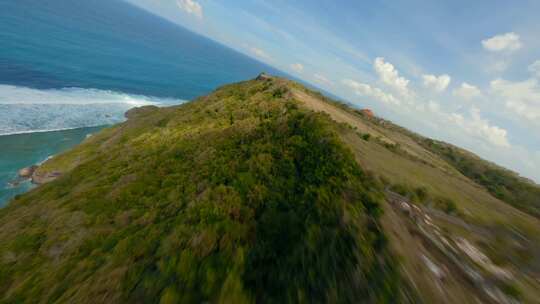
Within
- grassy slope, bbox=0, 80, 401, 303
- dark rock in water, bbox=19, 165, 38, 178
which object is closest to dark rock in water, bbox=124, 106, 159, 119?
dark rock in water, bbox=19, 165, 38, 178

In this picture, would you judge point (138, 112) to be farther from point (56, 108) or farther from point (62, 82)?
point (62, 82)

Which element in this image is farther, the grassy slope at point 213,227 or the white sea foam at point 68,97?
the white sea foam at point 68,97

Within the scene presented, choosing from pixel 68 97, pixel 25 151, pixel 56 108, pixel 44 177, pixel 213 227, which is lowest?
pixel 56 108

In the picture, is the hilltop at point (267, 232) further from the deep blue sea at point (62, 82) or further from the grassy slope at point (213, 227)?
the deep blue sea at point (62, 82)

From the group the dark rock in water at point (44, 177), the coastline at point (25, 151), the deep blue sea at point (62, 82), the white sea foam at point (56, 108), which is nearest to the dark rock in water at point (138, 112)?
the white sea foam at point (56, 108)

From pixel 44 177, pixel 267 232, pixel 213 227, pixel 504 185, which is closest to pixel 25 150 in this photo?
pixel 44 177

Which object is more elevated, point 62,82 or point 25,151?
point 62,82

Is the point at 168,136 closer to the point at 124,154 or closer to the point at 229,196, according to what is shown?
the point at 124,154
